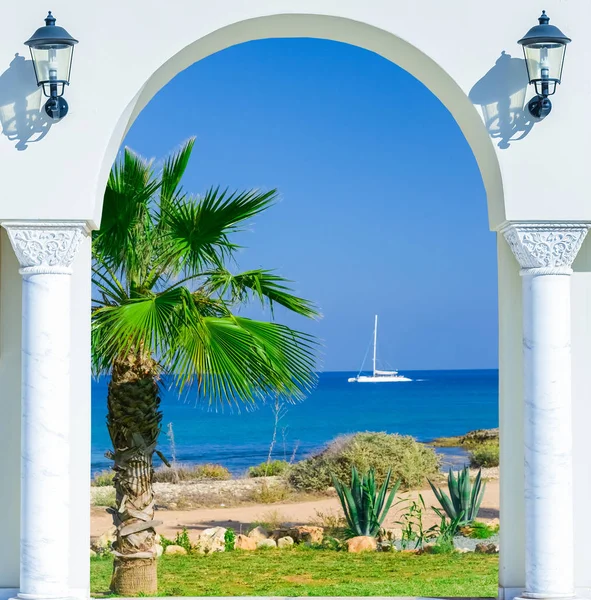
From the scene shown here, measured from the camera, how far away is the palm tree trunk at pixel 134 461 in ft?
29.8

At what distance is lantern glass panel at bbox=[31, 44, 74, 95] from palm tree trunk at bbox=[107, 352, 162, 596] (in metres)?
3.59

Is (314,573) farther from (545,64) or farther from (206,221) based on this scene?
(545,64)

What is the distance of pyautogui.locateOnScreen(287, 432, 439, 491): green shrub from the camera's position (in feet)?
70.0

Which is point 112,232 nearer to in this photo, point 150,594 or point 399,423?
point 150,594

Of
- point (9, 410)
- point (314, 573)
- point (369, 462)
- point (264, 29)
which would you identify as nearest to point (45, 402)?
point (9, 410)

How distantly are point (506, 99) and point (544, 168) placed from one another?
0.51 metres

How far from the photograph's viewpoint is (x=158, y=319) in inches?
301

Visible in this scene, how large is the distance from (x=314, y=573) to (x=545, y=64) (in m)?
9.95

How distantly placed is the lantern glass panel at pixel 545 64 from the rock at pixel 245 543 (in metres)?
11.1

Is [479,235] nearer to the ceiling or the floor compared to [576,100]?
nearer to the ceiling

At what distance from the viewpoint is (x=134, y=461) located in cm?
927

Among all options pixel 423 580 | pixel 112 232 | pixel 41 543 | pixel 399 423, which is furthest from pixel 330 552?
pixel 399 423

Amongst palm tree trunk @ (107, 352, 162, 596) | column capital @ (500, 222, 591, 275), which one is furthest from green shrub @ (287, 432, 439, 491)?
column capital @ (500, 222, 591, 275)

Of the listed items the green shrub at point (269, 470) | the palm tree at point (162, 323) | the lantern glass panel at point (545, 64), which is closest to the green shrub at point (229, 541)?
the palm tree at point (162, 323)
